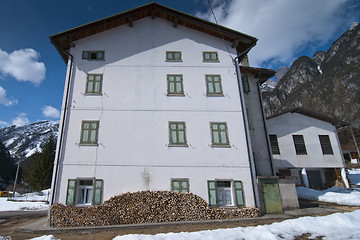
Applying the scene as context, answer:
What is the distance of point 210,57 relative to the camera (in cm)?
1495

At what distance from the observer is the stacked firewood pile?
10992 mm

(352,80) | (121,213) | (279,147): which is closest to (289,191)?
(279,147)

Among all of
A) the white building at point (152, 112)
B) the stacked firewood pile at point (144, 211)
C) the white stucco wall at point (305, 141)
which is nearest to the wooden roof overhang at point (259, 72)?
the white building at point (152, 112)

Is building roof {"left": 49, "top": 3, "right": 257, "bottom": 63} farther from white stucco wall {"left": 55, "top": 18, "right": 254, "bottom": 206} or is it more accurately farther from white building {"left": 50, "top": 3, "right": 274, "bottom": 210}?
white stucco wall {"left": 55, "top": 18, "right": 254, "bottom": 206}

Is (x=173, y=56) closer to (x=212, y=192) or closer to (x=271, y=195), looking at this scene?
(x=212, y=192)

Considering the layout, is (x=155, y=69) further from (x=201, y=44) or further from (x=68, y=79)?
(x=68, y=79)

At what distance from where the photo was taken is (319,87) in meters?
108

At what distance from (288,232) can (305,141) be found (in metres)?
16.3

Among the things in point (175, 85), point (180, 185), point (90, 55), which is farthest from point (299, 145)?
point (90, 55)

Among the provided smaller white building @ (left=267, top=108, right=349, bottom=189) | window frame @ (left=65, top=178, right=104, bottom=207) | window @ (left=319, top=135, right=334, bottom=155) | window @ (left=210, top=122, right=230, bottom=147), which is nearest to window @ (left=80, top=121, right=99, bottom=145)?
window frame @ (left=65, top=178, right=104, bottom=207)

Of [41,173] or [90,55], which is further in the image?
[41,173]

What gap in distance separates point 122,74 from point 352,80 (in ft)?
376

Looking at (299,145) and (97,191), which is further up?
(299,145)

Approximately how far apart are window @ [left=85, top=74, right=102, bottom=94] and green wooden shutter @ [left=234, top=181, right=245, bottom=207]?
10.2 m
